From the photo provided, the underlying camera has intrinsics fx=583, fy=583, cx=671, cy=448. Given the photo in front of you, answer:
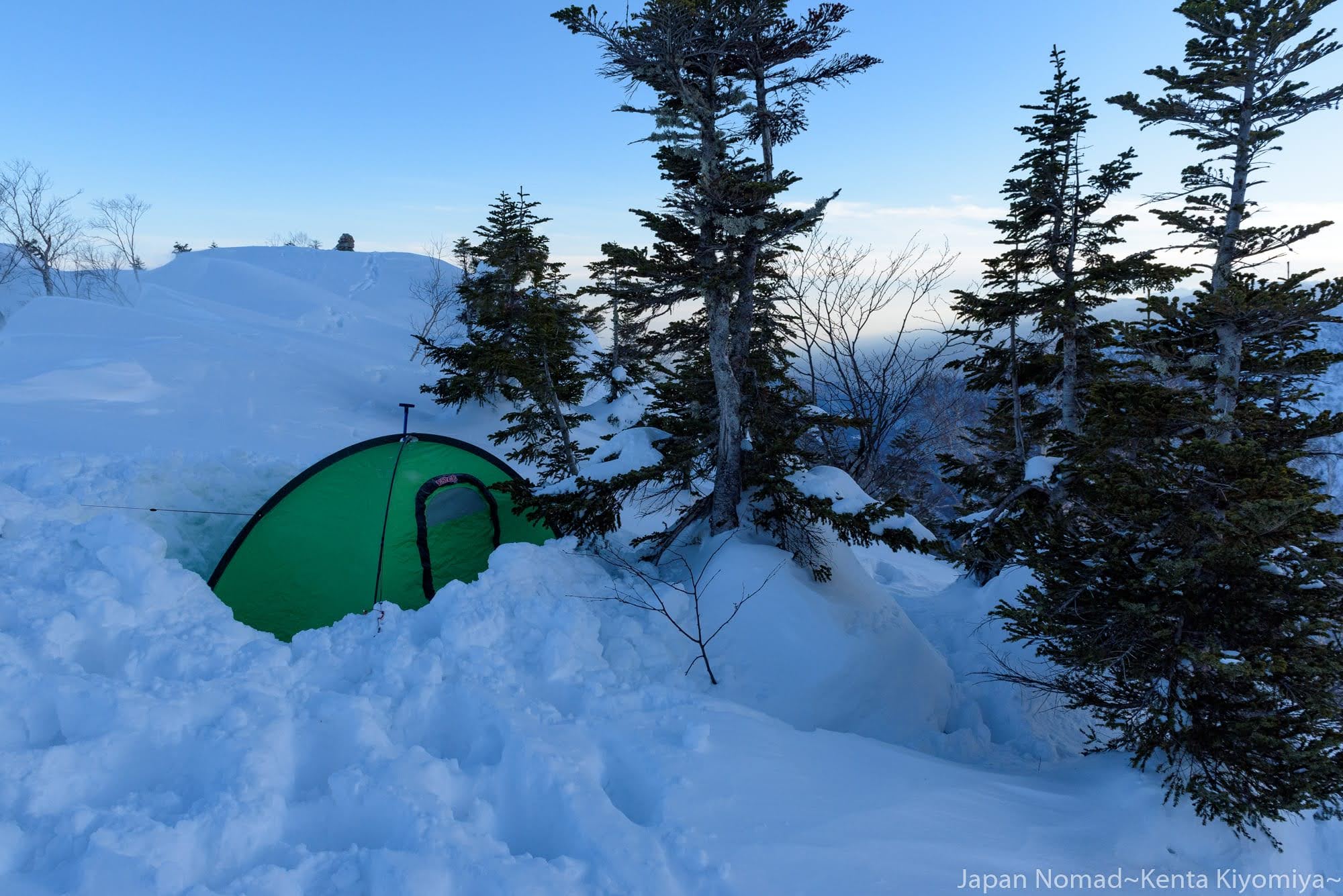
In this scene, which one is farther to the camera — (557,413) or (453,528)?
(557,413)

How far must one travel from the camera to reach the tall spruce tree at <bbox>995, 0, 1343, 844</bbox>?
14.2 ft

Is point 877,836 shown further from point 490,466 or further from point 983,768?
point 490,466

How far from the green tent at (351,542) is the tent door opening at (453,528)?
18 mm

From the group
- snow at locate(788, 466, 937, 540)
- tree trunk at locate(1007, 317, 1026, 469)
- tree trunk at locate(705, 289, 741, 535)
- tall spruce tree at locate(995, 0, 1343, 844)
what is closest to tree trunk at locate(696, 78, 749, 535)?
tree trunk at locate(705, 289, 741, 535)

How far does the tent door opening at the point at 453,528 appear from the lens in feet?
27.1

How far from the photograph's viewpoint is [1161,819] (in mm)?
4410

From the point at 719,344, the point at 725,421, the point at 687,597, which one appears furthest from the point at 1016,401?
the point at 687,597

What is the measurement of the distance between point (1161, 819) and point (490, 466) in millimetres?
9162

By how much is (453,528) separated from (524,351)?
6717 millimetres

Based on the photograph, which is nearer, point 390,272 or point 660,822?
point 660,822

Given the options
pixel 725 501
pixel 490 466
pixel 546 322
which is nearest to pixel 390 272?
pixel 546 322

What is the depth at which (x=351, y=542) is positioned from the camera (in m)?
7.88

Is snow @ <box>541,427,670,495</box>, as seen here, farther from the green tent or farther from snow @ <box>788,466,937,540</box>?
snow @ <box>788,466,937,540</box>

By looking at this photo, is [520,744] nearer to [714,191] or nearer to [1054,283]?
[714,191]
